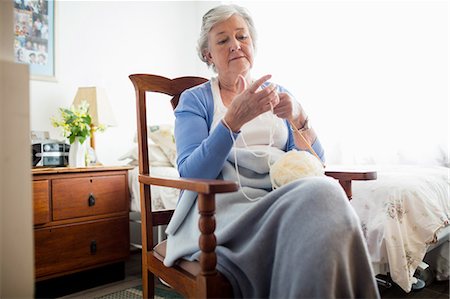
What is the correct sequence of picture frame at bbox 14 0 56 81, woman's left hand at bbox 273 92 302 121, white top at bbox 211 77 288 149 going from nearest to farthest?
1. woman's left hand at bbox 273 92 302 121
2. white top at bbox 211 77 288 149
3. picture frame at bbox 14 0 56 81

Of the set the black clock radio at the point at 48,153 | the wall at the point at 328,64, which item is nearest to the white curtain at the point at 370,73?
the wall at the point at 328,64

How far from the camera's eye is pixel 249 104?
92 cm

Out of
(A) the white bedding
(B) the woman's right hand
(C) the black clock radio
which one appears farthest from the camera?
(C) the black clock radio

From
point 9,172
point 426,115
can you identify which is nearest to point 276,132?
point 9,172

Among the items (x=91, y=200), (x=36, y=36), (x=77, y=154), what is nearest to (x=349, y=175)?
(x=91, y=200)

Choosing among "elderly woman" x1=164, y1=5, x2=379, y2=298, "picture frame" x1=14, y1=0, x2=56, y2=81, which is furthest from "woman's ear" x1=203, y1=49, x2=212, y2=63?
"picture frame" x1=14, y1=0, x2=56, y2=81

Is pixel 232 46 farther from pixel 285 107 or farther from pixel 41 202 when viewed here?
pixel 41 202

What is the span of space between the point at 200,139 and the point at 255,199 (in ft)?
0.79

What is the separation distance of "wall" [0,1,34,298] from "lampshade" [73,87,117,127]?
186cm

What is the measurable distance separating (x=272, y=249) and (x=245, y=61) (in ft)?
2.16

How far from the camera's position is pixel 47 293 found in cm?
186

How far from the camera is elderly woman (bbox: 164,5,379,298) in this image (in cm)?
72

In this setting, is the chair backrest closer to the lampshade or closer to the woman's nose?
the woman's nose

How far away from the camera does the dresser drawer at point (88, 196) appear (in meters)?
1.86
